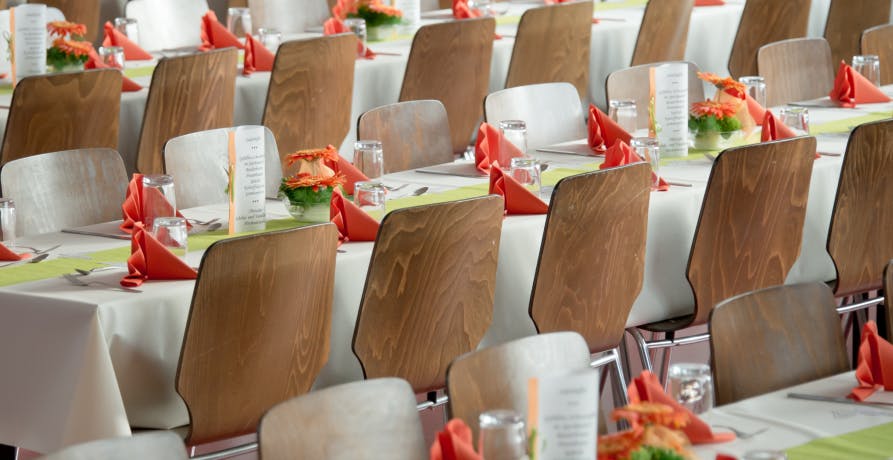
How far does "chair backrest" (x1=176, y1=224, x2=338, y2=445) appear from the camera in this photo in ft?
12.0

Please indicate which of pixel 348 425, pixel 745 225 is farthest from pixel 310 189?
pixel 348 425

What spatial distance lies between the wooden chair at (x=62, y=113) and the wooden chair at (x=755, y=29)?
10.8ft

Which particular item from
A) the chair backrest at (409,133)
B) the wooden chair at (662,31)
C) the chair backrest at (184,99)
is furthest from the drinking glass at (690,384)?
the wooden chair at (662,31)

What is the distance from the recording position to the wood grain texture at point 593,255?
13.9ft

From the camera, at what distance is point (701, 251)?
15.2ft

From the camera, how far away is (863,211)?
4.89m

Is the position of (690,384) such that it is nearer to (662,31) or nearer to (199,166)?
(199,166)

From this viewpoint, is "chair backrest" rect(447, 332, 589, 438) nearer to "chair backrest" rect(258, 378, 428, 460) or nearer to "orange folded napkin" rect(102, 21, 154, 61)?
"chair backrest" rect(258, 378, 428, 460)

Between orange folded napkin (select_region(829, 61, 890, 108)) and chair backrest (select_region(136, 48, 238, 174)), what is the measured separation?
2.31 meters

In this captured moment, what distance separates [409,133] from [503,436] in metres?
3.30

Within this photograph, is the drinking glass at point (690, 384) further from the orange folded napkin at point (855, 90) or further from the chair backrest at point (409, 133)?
the orange folded napkin at point (855, 90)

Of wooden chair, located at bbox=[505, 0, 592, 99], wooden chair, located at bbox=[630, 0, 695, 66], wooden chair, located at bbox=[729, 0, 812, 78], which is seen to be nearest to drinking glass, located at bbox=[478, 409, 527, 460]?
wooden chair, located at bbox=[505, 0, 592, 99]

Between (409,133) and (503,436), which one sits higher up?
(503,436)

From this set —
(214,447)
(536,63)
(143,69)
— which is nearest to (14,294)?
(214,447)
